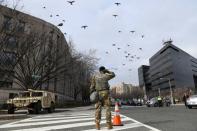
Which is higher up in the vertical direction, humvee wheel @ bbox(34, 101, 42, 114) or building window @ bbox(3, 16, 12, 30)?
building window @ bbox(3, 16, 12, 30)

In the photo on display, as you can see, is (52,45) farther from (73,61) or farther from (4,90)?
(4,90)

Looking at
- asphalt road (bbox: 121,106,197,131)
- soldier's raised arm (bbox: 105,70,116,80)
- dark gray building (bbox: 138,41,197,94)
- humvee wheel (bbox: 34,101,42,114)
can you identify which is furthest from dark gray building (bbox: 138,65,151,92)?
soldier's raised arm (bbox: 105,70,116,80)

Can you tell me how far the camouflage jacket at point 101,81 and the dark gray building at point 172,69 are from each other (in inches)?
3921

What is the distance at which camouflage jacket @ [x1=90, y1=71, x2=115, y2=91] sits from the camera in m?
8.24

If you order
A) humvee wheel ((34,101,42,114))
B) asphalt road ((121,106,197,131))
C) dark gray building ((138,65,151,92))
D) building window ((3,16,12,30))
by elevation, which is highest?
dark gray building ((138,65,151,92))

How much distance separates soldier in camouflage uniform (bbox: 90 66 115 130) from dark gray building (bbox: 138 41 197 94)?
99592 mm

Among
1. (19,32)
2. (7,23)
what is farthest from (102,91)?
(19,32)

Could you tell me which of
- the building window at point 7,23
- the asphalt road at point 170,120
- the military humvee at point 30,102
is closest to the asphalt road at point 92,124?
the asphalt road at point 170,120

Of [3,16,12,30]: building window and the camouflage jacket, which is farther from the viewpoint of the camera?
[3,16,12,30]: building window

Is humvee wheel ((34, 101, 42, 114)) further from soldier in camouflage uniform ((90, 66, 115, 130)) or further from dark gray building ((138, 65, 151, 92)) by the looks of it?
dark gray building ((138, 65, 151, 92))

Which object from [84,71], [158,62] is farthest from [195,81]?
[84,71]

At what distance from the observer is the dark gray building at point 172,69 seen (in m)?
114

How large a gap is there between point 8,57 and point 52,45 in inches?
293

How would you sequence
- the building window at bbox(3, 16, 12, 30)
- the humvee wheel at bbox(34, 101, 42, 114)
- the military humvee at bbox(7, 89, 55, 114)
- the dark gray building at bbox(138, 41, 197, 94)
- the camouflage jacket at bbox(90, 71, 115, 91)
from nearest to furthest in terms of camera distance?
the camouflage jacket at bbox(90, 71, 115, 91), the humvee wheel at bbox(34, 101, 42, 114), the military humvee at bbox(7, 89, 55, 114), the building window at bbox(3, 16, 12, 30), the dark gray building at bbox(138, 41, 197, 94)
